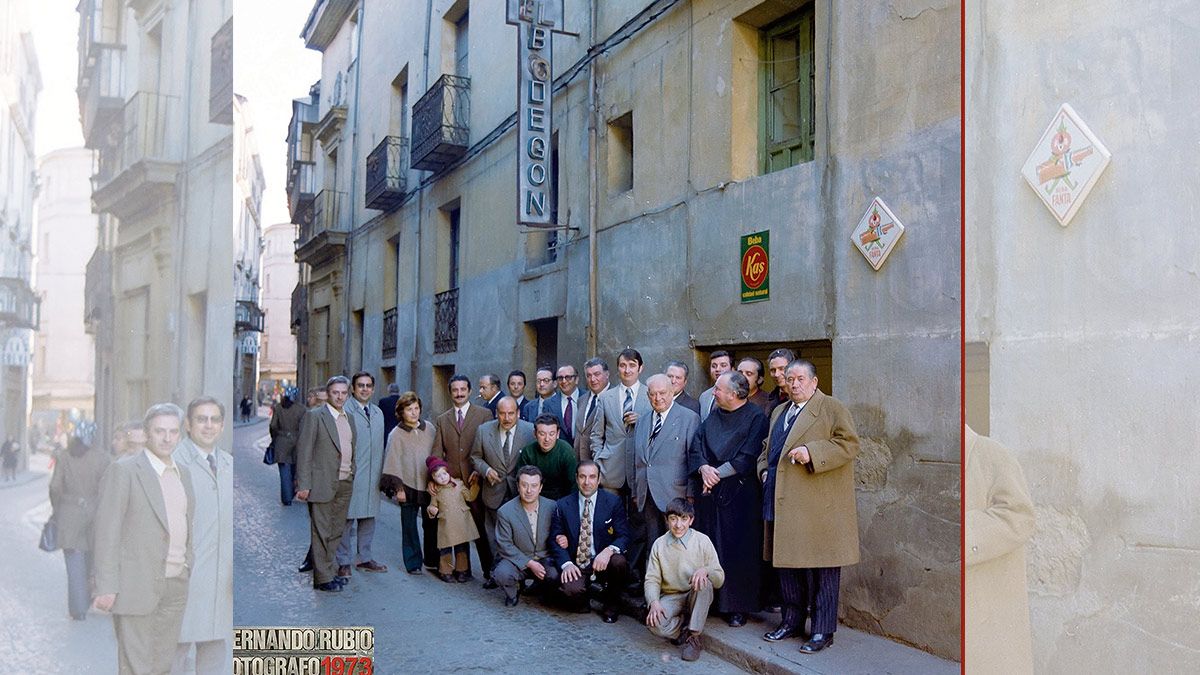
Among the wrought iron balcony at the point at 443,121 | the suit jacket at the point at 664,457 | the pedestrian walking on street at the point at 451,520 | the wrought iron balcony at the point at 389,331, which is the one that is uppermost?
the wrought iron balcony at the point at 443,121

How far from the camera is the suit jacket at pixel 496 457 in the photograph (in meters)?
2.47

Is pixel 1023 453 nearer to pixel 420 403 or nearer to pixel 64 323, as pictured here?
pixel 420 403

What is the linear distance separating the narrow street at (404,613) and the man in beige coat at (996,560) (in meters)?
0.79

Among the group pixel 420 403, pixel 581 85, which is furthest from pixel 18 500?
pixel 581 85

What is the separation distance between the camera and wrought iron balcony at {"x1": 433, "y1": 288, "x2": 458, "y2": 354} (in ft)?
A: 6.52

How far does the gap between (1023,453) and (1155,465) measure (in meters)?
0.21

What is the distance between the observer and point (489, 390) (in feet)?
7.13

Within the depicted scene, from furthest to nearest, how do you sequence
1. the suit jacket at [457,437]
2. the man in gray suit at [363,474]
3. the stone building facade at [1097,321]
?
the suit jacket at [457,437] < the man in gray suit at [363,474] < the stone building facade at [1097,321]

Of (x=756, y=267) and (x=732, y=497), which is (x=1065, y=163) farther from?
(x=732, y=497)

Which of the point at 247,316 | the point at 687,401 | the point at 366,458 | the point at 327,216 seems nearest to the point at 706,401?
the point at 687,401

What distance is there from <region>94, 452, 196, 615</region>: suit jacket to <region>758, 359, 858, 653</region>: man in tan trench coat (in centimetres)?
160

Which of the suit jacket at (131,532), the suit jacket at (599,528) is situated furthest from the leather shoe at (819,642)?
the suit jacket at (131,532)

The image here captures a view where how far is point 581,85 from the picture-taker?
7.21 ft

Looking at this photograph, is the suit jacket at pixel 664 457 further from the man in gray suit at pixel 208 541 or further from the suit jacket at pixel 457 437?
the man in gray suit at pixel 208 541
